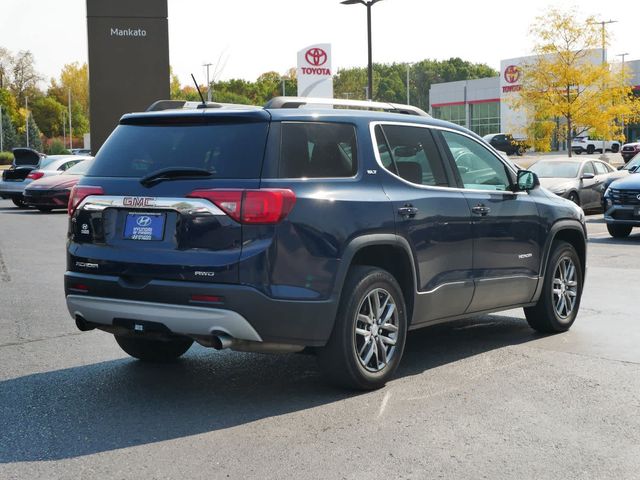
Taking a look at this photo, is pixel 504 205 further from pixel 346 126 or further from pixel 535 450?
pixel 535 450

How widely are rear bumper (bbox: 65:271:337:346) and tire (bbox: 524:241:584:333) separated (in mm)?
2919

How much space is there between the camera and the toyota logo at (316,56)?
3122 cm

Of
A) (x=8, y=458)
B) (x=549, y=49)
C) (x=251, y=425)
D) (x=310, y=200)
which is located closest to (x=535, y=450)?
(x=251, y=425)

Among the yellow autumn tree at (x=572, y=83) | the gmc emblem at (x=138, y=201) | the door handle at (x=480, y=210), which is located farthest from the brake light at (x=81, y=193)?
the yellow autumn tree at (x=572, y=83)

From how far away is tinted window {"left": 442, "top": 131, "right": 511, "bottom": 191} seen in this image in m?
7.13

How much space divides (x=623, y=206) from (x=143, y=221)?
13932 mm

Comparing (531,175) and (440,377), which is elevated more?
(531,175)

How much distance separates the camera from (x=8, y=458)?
4.74m

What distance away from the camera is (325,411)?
5.66m

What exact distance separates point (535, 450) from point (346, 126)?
8.00 ft

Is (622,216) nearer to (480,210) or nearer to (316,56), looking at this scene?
(480,210)

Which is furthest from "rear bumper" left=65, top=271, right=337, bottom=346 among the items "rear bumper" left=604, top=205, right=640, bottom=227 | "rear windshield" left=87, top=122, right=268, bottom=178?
"rear bumper" left=604, top=205, right=640, bottom=227

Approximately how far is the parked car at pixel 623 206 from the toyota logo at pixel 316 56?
1477 cm

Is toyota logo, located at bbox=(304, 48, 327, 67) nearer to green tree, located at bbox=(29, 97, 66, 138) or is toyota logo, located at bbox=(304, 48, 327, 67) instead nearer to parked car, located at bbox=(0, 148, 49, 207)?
parked car, located at bbox=(0, 148, 49, 207)
